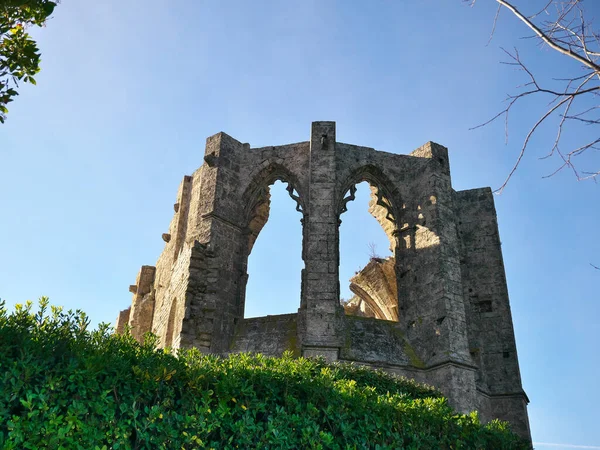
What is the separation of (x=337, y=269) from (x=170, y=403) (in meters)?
6.84

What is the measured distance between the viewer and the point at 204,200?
1191 cm

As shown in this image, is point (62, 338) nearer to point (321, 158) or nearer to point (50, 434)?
point (50, 434)

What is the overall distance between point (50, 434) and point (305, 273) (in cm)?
768

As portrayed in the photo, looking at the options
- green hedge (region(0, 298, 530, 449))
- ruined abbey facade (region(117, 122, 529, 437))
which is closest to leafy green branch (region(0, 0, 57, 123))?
green hedge (region(0, 298, 530, 449))

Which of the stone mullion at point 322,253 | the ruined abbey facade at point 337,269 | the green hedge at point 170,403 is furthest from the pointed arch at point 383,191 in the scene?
the green hedge at point 170,403

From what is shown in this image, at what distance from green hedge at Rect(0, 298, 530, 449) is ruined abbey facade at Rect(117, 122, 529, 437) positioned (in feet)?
15.7

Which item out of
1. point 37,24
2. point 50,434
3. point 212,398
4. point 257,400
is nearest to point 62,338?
point 50,434

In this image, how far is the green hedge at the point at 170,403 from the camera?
3729 mm

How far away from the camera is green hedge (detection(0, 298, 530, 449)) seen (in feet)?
12.2

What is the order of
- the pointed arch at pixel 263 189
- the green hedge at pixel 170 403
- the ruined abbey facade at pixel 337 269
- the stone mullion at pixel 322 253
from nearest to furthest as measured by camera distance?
1. the green hedge at pixel 170 403
2. the stone mullion at pixel 322 253
3. the ruined abbey facade at pixel 337 269
4. the pointed arch at pixel 263 189

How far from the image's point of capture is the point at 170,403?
429cm

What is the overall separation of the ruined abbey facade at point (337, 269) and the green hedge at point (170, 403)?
15.7 feet

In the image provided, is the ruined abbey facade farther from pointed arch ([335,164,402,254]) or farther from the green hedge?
the green hedge

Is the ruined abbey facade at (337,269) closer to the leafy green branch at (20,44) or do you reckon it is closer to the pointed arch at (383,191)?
the pointed arch at (383,191)
